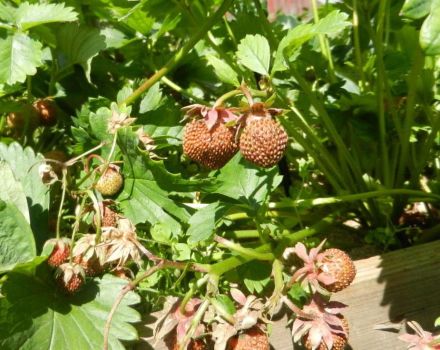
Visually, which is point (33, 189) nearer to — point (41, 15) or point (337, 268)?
point (41, 15)

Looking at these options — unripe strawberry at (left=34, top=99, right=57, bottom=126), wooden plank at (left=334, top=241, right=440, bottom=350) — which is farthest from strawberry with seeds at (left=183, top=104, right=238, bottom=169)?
unripe strawberry at (left=34, top=99, right=57, bottom=126)

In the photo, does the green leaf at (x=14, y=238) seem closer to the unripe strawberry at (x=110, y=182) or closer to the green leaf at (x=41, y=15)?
the unripe strawberry at (x=110, y=182)

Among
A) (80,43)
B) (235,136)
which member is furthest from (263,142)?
(80,43)

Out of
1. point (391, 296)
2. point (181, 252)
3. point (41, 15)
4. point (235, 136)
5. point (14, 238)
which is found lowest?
point (391, 296)

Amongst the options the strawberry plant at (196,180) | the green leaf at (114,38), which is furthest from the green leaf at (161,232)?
the green leaf at (114,38)

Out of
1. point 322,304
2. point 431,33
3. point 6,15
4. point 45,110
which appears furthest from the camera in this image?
point 45,110

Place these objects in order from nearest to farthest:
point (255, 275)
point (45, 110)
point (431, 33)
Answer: point (431, 33) < point (255, 275) < point (45, 110)

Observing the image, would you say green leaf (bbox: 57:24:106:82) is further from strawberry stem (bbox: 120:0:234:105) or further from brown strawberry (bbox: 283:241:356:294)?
brown strawberry (bbox: 283:241:356:294)
